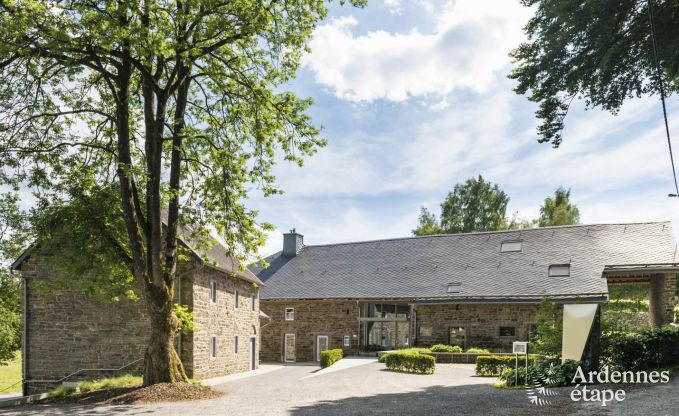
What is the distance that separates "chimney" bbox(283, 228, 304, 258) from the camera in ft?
133

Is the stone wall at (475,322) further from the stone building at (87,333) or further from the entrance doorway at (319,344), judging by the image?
the stone building at (87,333)

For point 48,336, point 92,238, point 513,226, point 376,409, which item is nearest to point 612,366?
point 376,409

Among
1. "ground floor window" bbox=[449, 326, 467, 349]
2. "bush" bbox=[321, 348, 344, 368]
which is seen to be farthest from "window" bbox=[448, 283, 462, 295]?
"bush" bbox=[321, 348, 344, 368]

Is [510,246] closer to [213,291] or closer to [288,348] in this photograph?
[288,348]

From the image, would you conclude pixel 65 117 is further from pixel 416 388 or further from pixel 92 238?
pixel 416 388

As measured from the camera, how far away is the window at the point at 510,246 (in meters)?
32.8

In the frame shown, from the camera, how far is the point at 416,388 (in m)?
16.7

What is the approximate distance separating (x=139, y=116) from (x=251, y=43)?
4994 millimetres

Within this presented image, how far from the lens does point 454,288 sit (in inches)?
1204

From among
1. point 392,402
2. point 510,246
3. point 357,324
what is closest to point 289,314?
point 357,324

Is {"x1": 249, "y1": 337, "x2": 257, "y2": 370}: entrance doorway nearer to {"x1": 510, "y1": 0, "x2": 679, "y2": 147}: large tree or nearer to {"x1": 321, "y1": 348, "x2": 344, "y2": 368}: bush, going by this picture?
{"x1": 321, "y1": 348, "x2": 344, "y2": 368}: bush

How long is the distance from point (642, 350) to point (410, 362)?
8.67 m

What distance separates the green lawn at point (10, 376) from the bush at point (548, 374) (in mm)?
23250

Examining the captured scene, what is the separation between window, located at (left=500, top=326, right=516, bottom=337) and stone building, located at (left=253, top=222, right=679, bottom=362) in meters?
0.05
